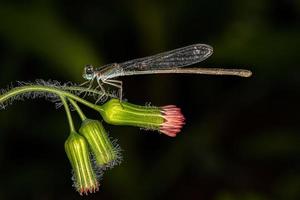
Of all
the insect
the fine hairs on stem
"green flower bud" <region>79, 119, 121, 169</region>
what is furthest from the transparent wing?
"green flower bud" <region>79, 119, 121, 169</region>

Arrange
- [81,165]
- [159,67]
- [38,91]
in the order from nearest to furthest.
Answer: [38,91], [81,165], [159,67]

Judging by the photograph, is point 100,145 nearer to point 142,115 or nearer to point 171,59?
point 142,115

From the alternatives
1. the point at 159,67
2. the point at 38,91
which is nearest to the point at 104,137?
the point at 38,91

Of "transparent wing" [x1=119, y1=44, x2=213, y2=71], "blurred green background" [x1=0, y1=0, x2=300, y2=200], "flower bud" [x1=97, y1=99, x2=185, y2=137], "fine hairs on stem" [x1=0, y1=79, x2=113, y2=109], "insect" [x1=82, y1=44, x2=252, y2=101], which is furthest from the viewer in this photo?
"blurred green background" [x1=0, y1=0, x2=300, y2=200]

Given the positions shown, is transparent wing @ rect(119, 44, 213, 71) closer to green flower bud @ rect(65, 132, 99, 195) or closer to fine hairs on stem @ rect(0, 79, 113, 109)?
fine hairs on stem @ rect(0, 79, 113, 109)

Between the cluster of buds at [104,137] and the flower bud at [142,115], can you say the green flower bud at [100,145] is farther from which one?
the flower bud at [142,115]

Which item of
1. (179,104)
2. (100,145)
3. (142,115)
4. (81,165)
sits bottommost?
(179,104)
